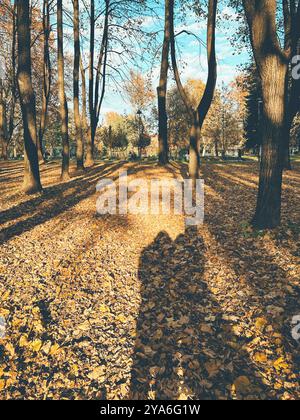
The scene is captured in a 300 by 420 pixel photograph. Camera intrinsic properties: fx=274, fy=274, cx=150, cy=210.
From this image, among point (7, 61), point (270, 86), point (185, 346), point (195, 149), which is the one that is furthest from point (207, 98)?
point (7, 61)

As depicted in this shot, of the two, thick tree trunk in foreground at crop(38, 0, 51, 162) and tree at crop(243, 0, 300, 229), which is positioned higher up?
thick tree trunk in foreground at crop(38, 0, 51, 162)

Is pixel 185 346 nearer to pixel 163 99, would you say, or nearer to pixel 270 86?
pixel 270 86

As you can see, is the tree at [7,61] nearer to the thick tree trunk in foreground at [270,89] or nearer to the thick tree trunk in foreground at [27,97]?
the thick tree trunk in foreground at [27,97]

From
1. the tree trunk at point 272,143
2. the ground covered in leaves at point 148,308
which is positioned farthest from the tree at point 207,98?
the tree trunk at point 272,143

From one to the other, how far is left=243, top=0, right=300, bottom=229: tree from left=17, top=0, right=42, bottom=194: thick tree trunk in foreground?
Result: 283 inches

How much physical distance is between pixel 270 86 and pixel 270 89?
0.20ft

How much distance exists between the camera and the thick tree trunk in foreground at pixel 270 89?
225 inches

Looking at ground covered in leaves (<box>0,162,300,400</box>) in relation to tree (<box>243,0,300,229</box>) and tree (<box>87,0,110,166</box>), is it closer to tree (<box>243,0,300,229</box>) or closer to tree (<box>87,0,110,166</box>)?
tree (<box>243,0,300,229</box>)

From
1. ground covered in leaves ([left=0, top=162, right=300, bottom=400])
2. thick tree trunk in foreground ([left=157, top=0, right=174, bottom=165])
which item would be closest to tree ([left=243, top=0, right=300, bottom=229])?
ground covered in leaves ([left=0, top=162, right=300, bottom=400])

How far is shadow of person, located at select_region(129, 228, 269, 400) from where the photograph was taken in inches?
118

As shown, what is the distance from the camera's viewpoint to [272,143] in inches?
238
